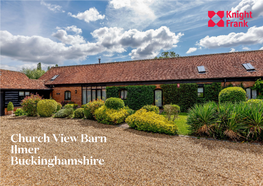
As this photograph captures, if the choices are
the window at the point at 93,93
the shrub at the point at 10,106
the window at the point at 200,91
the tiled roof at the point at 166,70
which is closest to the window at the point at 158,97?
the tiled roof at the point at 166,70

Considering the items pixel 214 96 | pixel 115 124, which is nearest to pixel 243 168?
pixel 115 124

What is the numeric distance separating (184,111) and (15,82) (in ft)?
61.7

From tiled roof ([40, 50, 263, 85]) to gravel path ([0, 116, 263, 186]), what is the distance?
9972 millimetres

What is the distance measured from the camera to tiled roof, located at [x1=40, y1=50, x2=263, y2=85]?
14148mm

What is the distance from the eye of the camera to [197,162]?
4.40 meters

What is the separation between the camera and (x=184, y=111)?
14.5 m

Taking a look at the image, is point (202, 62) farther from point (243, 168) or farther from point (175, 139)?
point (243, 168)

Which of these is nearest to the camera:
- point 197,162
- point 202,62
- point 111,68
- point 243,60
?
point 197,162

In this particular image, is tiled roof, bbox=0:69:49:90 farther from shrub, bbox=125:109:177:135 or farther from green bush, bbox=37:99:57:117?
shrub, bbox=125:109:177:135

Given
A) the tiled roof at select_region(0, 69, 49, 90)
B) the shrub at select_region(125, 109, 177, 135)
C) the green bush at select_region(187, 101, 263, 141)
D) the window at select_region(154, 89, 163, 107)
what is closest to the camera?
the green bush at select_region(187, 101, 263, 141)

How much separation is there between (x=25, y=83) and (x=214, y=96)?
21.0 m

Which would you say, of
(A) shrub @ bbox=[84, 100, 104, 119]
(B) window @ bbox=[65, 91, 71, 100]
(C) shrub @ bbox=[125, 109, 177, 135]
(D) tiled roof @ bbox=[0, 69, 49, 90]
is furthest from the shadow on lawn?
(D) tiled roof @ bbox=[0, 69, 49, 90]

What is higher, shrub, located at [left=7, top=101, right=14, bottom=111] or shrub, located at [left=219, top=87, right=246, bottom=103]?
shrub, located at [left=219, top=87, right=246, bottom=103]

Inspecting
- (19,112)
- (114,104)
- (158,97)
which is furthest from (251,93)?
(19,112)
